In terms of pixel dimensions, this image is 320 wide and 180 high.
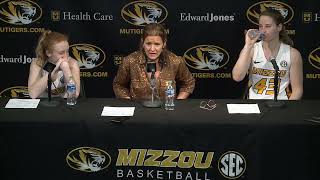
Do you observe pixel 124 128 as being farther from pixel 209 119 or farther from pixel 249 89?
pixel 249 89

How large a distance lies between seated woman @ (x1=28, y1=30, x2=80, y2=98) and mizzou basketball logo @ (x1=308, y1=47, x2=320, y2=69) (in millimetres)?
2063

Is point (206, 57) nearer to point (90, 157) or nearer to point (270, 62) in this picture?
point (270, 62)

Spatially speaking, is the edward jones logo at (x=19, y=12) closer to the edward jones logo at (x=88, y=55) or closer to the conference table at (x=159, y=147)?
the edward jones logo at (x=88, y=55)

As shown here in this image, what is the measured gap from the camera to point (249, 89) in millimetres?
4094

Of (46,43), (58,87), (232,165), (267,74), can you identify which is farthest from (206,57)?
(232,165)

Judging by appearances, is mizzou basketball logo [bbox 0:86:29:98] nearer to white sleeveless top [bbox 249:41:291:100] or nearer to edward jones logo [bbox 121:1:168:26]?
edward jones logo [bbox 121:1:168:26]

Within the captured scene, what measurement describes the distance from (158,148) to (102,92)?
75.9 inches

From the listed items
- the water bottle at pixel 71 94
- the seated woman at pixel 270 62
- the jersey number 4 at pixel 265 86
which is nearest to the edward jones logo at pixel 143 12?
the seated woman at pixel 270 62

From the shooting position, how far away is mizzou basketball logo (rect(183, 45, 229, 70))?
469 cm

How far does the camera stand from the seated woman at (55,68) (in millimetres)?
3635

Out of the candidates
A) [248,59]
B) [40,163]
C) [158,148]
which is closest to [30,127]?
[40,163]

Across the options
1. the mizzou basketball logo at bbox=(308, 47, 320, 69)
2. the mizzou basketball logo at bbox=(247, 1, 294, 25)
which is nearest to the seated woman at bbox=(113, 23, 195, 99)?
the mizzou basketball logo at bbox=(247, 1, 294, 25)

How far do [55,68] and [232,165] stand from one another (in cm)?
135

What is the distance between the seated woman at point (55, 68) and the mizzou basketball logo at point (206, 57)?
4.14 ft
